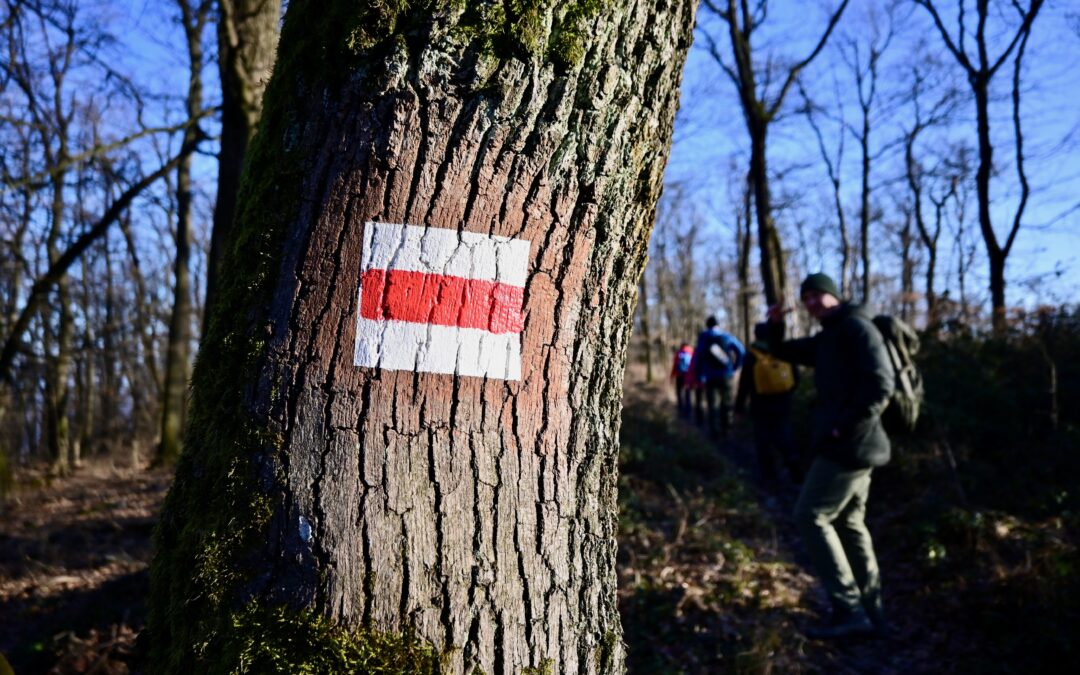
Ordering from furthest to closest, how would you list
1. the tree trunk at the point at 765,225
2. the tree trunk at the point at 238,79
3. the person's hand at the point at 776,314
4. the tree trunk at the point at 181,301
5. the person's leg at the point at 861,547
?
the tree trunk at the point at 765,225
the tree trunk at the point at 181,301
the person's hand at the point at 776,314
the tree trunk at the point at 238,79
the person's leg at the point at 861,547

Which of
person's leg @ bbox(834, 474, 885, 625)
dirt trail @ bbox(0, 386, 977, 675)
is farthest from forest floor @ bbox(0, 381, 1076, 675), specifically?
person's leg @ bbox(834, 474, 885, 625)

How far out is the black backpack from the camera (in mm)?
4184

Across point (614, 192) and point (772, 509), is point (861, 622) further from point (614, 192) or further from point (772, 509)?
point (614, 192)

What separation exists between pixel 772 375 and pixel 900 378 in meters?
3.44

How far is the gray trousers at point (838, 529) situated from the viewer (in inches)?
158

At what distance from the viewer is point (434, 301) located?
134cm

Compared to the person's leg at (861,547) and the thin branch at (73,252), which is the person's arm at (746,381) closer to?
the person's leg at (861,547)

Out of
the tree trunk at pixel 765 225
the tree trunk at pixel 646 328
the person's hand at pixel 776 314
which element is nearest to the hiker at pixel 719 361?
the tree trunk at pixel 765 225

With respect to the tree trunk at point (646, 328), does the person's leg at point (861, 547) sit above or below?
below

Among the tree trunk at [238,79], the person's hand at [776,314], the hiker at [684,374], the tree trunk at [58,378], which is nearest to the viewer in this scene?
the tree trunk at [238,79]

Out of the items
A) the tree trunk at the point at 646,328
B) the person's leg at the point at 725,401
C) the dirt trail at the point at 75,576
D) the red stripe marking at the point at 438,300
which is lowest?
the dirt trail at the point at 75,576

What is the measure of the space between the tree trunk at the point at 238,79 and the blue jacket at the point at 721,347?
6.63 m

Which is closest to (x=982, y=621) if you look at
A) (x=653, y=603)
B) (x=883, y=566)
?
(x=883, y=566)

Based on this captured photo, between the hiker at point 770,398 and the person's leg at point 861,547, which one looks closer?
the person's leg at point 861,547
